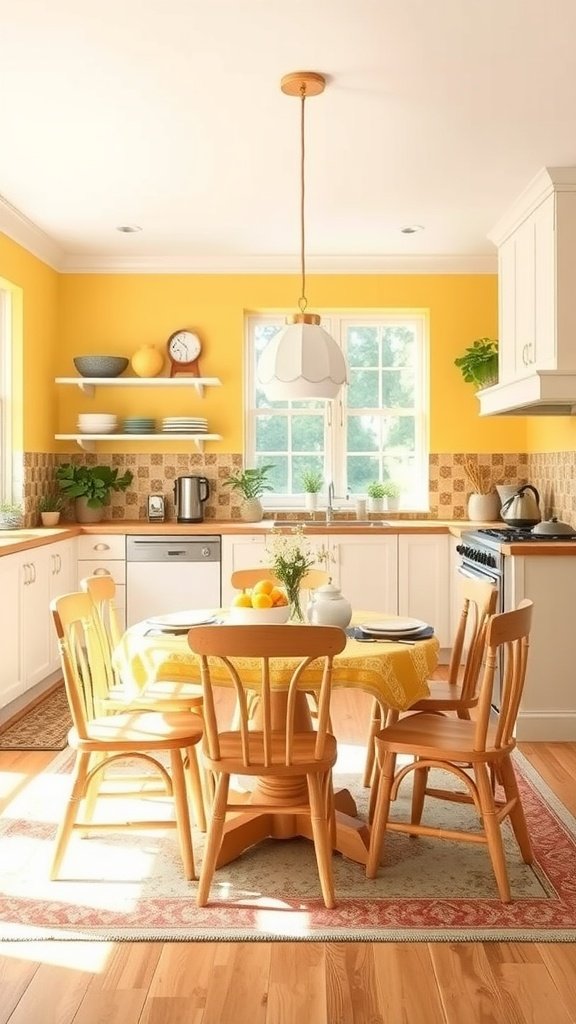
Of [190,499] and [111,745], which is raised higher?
[190,499]

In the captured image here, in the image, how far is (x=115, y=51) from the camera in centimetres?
342

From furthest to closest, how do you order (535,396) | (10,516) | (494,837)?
(10,516) → (535,396) → (494,837)

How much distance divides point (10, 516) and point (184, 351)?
66.7 inches

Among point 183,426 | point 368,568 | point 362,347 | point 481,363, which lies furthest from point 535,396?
point 183,426

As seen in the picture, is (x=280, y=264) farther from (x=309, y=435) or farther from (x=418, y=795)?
(x=418, y=795)

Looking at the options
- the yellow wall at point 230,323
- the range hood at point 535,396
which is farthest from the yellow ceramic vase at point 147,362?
the range hood at point 535,396

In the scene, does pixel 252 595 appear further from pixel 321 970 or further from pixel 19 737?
pixel 19 737

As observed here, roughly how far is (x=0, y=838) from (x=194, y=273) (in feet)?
13.9

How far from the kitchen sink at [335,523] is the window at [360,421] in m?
0.23

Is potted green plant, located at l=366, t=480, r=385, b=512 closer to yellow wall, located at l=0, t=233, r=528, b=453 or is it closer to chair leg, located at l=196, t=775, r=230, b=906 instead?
yellow wall, located at l=0, t=233, r=528, b=453

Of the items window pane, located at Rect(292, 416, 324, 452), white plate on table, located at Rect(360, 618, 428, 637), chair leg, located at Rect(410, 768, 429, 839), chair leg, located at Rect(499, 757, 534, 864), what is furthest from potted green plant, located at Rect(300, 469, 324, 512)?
chair leg, located at Rect(499, 757, 534, 864)

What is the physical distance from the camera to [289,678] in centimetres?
288

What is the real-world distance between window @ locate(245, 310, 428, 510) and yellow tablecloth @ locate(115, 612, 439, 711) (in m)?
3.66

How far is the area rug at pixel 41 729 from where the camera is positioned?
4469mm
